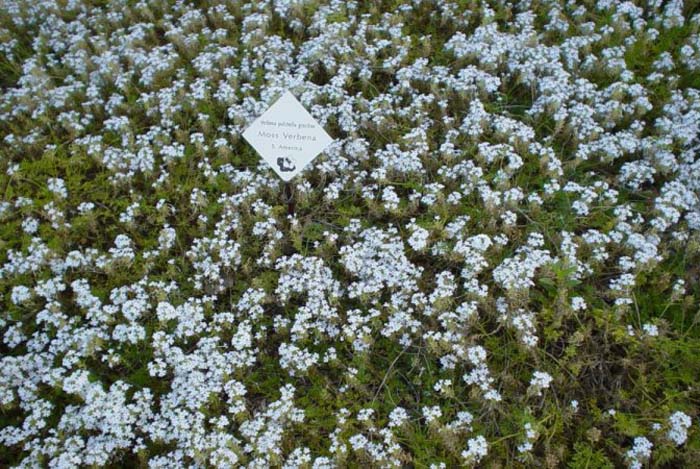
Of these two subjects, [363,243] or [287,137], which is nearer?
[363,243]

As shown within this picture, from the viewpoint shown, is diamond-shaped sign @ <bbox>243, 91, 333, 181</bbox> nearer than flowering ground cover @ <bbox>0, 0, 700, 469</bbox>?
No

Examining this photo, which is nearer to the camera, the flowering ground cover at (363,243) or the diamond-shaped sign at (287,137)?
the flowering ground cover at (363,243)

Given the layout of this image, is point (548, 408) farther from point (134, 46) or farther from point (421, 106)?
point (134, 46)

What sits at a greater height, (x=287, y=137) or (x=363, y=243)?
(x=287, y=137)

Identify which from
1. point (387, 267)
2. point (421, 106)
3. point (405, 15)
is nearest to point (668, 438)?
point (387, 267)
